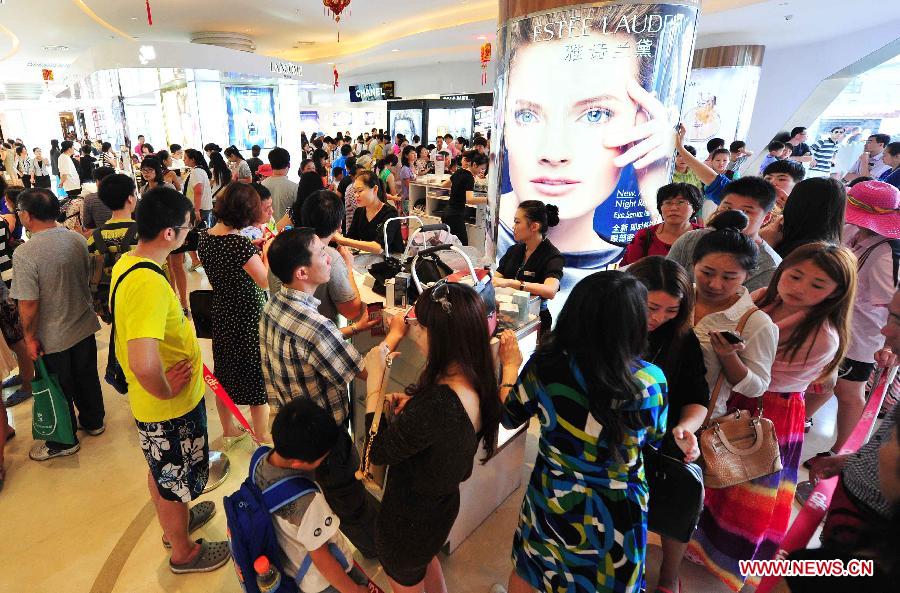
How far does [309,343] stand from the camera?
1781mm

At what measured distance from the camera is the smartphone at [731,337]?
Answer: 1.63 meters

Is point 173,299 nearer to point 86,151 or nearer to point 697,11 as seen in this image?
point 697,11

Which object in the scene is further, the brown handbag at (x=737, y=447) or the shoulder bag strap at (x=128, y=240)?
the shoulder bag strap at (x=128, y=240)

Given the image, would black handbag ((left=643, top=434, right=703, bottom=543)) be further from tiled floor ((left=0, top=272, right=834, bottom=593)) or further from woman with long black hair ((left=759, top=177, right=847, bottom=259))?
woman with long black hair ((left=759, top=177, right=847, bottom=259))

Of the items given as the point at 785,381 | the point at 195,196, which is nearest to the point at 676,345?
the point at 785,381

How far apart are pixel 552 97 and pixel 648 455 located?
306 centimetres

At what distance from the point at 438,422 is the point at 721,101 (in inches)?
396

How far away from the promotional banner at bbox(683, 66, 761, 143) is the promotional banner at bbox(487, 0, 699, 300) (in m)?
6.27

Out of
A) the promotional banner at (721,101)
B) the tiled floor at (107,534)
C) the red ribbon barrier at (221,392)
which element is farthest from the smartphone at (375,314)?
the promotional banner at (721,101)

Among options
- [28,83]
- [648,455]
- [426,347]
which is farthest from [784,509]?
[28,83]

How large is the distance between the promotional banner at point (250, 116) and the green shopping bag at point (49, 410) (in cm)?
1037

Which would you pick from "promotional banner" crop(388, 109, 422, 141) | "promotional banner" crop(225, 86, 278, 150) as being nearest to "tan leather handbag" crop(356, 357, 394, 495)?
"promotional banner" crop(225, 86, 278, 150)

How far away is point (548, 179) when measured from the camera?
4.03 m

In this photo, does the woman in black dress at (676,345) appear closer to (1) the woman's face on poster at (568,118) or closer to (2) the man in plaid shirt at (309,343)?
(2) the man in plaid shirt at (309,343)
